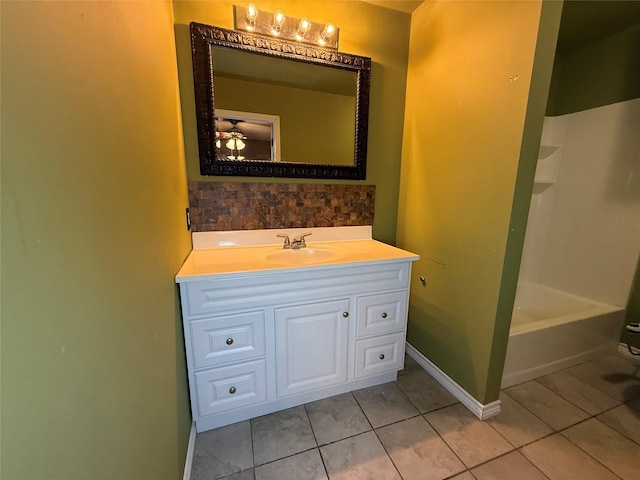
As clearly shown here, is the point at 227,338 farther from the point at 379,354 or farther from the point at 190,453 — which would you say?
the point at 379,354

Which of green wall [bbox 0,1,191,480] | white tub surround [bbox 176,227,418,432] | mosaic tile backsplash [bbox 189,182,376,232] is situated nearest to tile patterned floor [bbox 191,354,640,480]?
white tub surround [bbox 176,227,418,432]

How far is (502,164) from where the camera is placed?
1213mm

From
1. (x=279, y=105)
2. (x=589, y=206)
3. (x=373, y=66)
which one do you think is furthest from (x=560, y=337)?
(x=279, y=105)

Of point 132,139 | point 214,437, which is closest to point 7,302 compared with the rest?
point 132,139

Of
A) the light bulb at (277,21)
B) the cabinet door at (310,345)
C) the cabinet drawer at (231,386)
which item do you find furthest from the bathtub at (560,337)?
the light bulb at (277,21)

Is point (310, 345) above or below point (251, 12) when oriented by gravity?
below

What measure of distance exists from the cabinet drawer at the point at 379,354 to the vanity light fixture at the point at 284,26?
1.78m

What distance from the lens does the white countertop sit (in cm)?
118

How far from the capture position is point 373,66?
170 cm

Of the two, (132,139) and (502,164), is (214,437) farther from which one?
(502,164)

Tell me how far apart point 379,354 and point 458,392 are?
0.51 meters

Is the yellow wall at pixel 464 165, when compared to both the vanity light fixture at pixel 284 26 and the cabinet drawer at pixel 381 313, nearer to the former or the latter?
the cabinet drawer at pixel 381 313

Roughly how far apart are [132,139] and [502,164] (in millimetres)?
1438

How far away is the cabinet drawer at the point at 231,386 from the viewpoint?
1.22m
